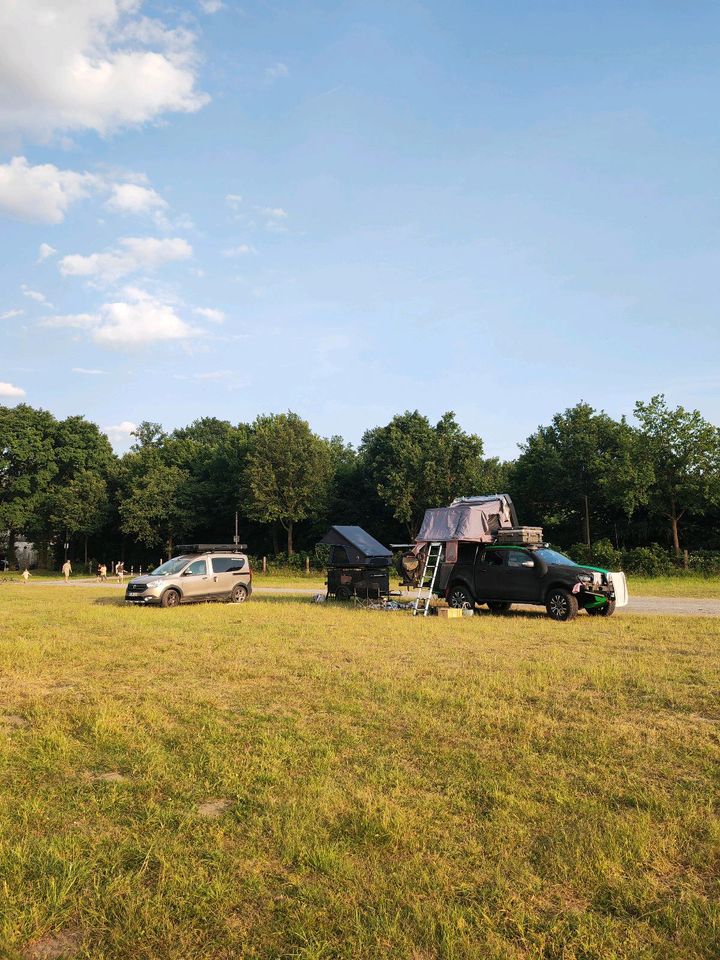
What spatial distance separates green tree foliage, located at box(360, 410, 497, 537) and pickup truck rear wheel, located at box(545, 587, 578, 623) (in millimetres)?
27654

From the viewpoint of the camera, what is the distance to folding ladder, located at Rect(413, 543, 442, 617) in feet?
55.1

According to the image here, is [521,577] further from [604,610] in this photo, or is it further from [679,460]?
[679,460]

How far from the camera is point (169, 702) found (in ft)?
21.5

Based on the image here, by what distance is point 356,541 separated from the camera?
2033cm

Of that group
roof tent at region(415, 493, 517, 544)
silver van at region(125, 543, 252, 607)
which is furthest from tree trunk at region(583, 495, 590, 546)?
silver van at region(125, 543, 252, 607)

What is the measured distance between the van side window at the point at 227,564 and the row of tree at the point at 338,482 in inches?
885

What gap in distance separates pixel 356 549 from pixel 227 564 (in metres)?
4.52

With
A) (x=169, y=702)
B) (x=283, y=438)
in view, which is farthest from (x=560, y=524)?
(x=169, y=702)

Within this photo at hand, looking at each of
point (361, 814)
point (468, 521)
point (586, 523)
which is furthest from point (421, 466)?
point (361, 814)

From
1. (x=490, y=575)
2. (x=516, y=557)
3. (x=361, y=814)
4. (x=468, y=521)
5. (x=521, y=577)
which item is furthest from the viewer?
(x=468, y=521)

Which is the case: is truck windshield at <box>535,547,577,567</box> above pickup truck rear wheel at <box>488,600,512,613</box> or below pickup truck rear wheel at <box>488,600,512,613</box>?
above

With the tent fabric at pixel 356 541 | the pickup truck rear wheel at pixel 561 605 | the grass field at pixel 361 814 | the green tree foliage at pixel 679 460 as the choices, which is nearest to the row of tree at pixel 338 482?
→ the green tree foliage at pixel 679 460

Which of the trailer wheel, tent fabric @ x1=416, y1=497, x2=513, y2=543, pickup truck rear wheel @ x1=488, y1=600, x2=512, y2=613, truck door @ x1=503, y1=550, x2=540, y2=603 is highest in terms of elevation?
tent fabric @ x1=416, y1=497, x2=513, y2=543

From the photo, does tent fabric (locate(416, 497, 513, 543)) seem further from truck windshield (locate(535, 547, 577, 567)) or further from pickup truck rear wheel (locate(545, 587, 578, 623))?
pickup truck rear wheel (locate(545, 587, 578, 623))
